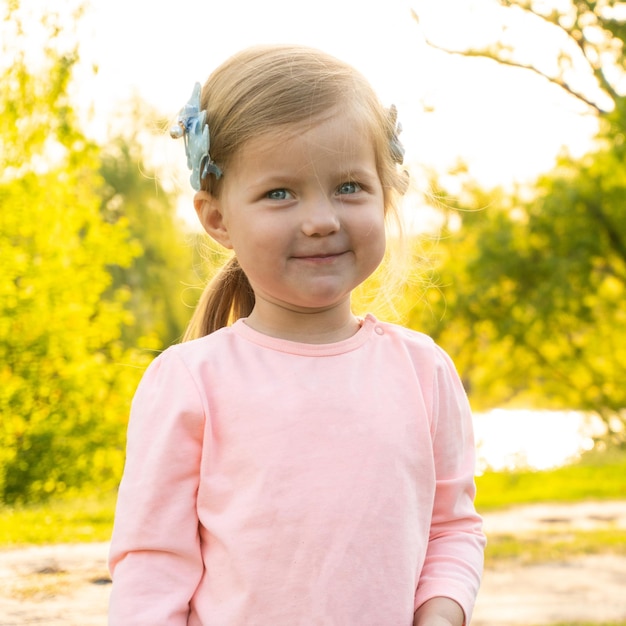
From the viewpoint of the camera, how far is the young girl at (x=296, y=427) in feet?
4.38

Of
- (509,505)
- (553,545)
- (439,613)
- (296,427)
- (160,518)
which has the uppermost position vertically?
(296,427)

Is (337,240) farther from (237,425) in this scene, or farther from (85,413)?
(85,413)

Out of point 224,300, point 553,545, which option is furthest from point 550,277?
point 224,300

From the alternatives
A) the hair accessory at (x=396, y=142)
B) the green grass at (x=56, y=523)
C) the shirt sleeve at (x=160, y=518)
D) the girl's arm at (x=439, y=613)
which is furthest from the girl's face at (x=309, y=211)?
the green grass at (x=56, y=523)

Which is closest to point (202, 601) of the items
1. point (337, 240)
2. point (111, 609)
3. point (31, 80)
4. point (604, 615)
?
point (111, 609)

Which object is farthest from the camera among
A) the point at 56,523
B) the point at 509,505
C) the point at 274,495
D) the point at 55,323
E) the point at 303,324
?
the point at 509,505

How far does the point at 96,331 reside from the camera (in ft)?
21.4

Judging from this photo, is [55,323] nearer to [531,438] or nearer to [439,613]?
[439,613]

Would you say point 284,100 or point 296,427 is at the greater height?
point 284,100

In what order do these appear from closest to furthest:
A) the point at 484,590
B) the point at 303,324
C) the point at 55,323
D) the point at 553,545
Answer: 1. the point at 303,324
2. the point at 484,590
3. the point at 553,545
4. the point at 55,323

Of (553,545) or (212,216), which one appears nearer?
(212,216)

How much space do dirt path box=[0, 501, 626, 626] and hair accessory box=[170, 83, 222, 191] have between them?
1828 millimetres

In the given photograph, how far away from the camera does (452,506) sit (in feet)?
4.93

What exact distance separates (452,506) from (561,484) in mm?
6461
